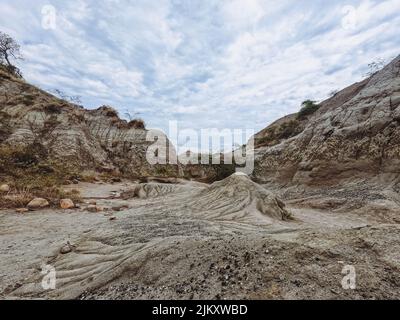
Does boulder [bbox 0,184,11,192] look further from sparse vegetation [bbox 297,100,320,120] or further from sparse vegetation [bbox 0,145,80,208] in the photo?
sparse vegetation [bbox 297,100,320,120]

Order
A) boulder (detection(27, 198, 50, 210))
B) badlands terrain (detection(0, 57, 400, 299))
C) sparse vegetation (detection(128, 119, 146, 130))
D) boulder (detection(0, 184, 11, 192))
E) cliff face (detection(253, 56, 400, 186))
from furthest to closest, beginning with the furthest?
1. sparse vegetation (detection(128, 119, 146, 130))
2. cliff face (detection(253, 56, 400, 186))
3. boulder (detection(0, 184, 11, 192))
4. boulder (detection(27, 198, 50, 210))
5. badlands terrain (detection(0, 57, 400, 299))

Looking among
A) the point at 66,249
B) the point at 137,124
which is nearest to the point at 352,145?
the point at 66,249

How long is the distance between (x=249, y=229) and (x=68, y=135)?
1929 cm

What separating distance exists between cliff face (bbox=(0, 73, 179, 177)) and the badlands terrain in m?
0.46

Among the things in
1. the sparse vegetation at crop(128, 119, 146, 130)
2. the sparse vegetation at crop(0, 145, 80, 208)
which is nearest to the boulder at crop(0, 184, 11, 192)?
the sparse vegetation at crop(0, 145, 80, 208)

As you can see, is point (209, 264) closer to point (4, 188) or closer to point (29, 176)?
point (4, 188)

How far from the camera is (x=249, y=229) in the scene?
15.4 feet

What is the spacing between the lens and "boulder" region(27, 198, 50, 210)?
762cm

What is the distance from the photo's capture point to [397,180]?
9227 mm

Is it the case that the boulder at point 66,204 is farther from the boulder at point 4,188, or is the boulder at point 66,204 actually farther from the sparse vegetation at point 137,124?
the sparse vegetation at point 137,124

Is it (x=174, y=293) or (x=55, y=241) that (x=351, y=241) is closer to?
(x=174, y=293)

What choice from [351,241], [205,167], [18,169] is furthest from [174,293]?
[205,167]

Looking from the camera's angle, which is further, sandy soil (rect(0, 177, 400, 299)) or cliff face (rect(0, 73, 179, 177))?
cliff face (rect(0, 73, 179, 177))
